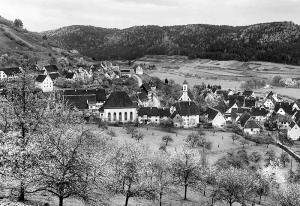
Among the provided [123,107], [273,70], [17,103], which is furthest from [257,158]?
[273,70]

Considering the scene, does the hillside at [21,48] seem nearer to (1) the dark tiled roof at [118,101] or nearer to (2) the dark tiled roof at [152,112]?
Answer: (1) the dark tiled roof at [118,101]

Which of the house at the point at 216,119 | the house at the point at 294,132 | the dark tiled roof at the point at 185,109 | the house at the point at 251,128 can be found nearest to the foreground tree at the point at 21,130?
the dark tiled roof at the point at 185,109

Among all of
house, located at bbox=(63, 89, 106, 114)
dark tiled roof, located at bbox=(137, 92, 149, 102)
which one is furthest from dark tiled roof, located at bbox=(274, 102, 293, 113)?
house, located at bbox=(63, 89, 106, 114)

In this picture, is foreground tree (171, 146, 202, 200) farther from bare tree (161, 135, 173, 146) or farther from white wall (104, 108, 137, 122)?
white wall (104, 108, 137, 122)

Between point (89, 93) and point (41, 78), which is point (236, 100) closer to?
point (89, 93)

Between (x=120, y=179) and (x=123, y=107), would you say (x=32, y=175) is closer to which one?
(x=120, y=179)
